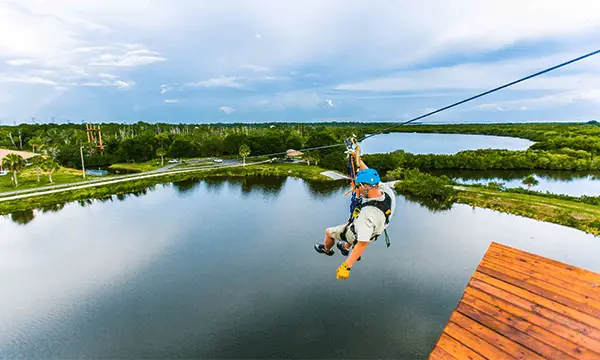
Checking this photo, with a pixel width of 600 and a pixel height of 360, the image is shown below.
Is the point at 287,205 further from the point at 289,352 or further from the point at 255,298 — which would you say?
the point at 289,352

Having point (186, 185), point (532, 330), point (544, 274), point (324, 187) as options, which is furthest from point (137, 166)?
point (532, 330)

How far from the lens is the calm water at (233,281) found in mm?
15023

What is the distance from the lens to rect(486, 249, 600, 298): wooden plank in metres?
5.11

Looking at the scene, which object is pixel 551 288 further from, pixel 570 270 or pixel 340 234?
pixel 340 234

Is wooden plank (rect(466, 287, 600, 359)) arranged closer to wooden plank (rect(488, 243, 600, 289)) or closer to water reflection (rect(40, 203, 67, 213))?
wooden plank (rect(488, 243, 600, 289))

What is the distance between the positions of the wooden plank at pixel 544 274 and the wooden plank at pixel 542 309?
0.76 meters

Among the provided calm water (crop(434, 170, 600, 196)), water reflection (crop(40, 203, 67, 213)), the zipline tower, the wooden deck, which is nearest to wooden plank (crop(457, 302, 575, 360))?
the wooden deck

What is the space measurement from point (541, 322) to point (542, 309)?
0.38 metres

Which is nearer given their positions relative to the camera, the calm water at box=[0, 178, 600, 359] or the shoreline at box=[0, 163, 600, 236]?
the calm water at box=[0, 178, 600, 359]

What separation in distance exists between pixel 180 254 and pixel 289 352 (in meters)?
13.3

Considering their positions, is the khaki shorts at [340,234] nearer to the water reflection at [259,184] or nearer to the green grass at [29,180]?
the water reflection at [259,184]

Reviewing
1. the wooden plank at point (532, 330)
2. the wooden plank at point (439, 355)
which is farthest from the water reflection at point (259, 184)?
the wooden plank at point (439, 355)

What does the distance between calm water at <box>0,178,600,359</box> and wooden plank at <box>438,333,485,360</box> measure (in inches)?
470

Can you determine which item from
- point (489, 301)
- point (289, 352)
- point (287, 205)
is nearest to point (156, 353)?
point (289, 352)
